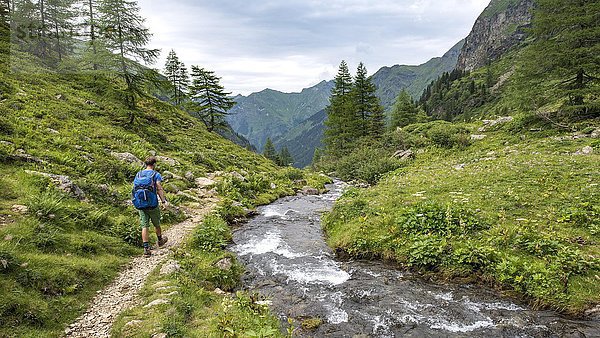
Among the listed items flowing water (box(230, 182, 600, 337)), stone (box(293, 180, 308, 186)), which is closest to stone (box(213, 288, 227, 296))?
flowing water (box(230, 182, 600, 337))

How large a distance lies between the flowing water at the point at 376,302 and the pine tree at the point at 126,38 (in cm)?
2530

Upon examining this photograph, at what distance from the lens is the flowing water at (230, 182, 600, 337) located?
8.10 metres

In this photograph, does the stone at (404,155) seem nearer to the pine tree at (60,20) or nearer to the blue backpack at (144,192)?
the blue backpack at (144,192)

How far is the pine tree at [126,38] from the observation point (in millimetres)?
29569

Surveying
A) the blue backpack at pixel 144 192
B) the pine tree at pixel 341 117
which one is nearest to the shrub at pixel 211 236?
the blue backpack at pixel 144 192

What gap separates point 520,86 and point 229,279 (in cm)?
3212

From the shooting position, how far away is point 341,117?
180ft

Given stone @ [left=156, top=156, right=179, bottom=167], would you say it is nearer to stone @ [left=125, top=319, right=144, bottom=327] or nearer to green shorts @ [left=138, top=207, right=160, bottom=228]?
green shorts @ [left=138, top=207, right=160, bottom=228]

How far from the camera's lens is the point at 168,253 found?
39.3 feet

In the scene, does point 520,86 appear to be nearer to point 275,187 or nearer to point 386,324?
point 275,187

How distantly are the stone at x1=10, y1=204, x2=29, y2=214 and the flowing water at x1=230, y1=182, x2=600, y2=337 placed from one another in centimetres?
780

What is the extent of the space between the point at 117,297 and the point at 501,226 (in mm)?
12968

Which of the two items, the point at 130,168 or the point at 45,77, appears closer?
the point at 130,168

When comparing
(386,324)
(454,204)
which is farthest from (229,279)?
(454,204)
